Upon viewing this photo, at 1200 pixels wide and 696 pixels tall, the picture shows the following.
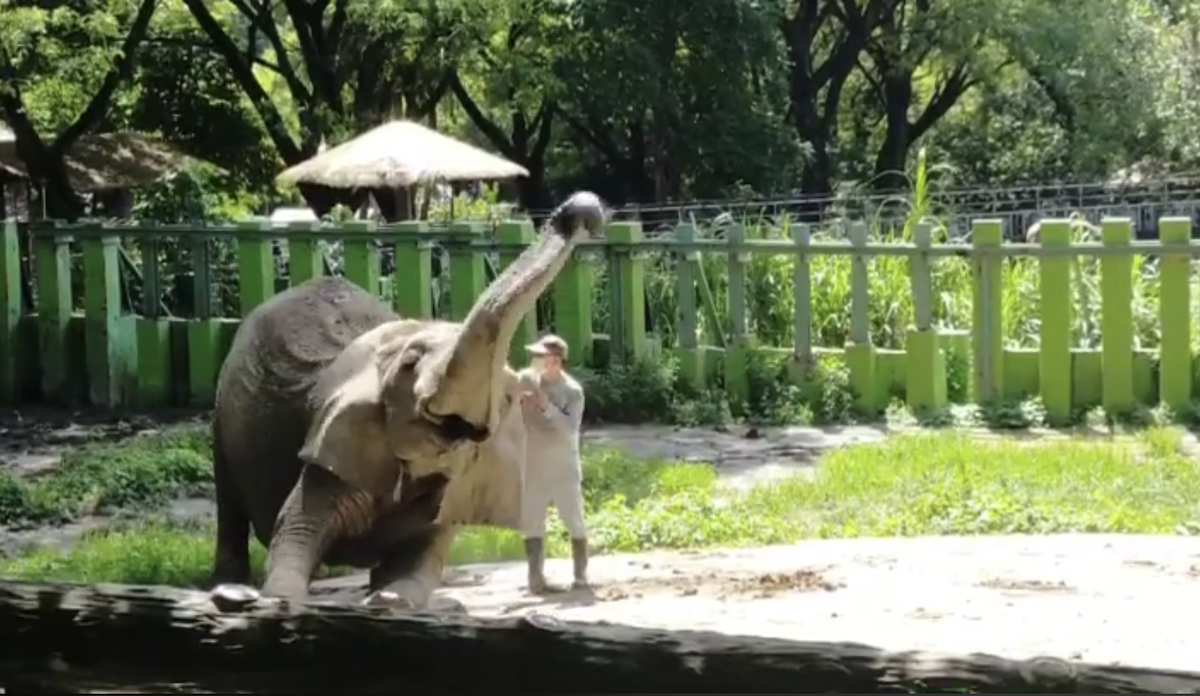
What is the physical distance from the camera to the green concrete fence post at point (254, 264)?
16.3 metres

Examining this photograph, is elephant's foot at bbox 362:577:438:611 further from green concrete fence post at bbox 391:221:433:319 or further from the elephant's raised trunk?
green concrete fence post at bbox 391:221:433:319

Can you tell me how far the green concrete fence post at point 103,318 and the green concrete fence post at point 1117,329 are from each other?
26.6 ft

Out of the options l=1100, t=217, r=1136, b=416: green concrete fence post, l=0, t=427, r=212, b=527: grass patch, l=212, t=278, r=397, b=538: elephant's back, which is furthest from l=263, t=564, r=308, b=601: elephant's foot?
l=1100, t=217, r=1136, b=416: green concrete fence post

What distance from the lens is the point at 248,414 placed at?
834cm

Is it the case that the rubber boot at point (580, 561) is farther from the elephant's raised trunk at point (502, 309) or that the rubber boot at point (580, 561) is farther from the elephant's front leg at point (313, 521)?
the elephant's raised trunk at point (502, 309)

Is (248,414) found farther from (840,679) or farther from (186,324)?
(186,324)

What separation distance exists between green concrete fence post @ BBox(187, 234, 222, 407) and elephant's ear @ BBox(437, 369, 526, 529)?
9.02 m

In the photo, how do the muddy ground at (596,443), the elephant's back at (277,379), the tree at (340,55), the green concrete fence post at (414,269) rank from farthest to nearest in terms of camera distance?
the tree at (340,55) < the green concrete fence post at (414,269) < the muddy ground at (596,443) < the elephant's back at (277,379)

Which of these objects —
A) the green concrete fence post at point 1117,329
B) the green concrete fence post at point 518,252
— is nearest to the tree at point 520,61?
the green concrete fence post at point 518,252

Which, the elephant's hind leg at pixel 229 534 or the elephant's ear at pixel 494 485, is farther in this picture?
the elephant's hind leg at pixel 229 534

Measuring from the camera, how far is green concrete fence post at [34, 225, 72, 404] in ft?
54.9

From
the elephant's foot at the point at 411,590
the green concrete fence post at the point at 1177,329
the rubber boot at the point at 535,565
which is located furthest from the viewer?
the green concrete fence post at the point at 1177,329

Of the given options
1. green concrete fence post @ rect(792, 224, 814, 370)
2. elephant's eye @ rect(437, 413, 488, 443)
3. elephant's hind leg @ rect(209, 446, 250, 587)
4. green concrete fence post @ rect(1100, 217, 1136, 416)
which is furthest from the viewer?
green concrete fence post @ rect(792, 224, 814, 370)

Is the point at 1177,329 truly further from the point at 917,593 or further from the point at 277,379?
the point at 277,379
